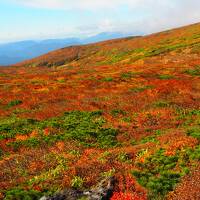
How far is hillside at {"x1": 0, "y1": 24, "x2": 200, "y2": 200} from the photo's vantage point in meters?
19.2

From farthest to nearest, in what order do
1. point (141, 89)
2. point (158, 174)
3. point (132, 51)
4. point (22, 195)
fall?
point (132, 51)
point (141, 89)
point (158, 174)
point (22, 195)

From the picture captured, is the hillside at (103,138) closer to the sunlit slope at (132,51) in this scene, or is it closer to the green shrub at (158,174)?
the green shrub at (158,174)

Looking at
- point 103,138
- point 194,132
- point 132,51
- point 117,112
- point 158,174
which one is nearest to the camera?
point 158,174

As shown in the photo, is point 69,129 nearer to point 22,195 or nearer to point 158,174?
point 158,174

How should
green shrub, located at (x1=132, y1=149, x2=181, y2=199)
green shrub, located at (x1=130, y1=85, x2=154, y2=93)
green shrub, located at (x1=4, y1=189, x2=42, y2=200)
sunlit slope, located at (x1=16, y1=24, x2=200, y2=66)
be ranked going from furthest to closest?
sunlit slope, located at (x1=16, y1=24, x2=200, y2=66)
green shrub, located at (x1=130, y1=85, x2=154, y2=93)
green shrub, located at (x1=132, y1=149, x2=181, y2=199)
green shrub, located at (x1=4, y1=189, x2=42, y2=200)

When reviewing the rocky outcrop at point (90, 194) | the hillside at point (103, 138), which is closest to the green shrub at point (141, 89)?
the hillside at point (103, 138)

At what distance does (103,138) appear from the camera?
29.5 meters

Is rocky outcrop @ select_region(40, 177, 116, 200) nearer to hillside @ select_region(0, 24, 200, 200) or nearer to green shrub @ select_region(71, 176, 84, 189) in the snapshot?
hillside @ select_region(0, 24, 200, 200)

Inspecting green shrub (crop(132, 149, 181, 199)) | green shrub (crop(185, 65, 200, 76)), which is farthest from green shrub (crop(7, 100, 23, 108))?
green shrub (crop(185, 65, 200, 76))

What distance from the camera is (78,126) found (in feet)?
108

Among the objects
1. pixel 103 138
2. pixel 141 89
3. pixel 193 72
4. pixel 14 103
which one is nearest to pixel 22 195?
pixel 103 138

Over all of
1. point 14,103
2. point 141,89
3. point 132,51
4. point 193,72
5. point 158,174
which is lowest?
point 158,174

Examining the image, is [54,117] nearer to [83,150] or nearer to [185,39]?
[83,150]

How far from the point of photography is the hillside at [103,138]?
63.2 ft
